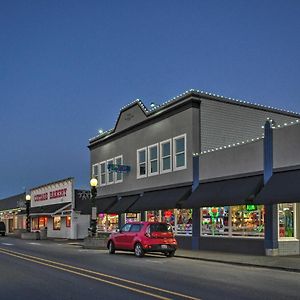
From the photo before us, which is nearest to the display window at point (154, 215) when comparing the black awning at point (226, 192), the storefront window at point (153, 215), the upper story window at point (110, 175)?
the storefront window at point (153, 215)

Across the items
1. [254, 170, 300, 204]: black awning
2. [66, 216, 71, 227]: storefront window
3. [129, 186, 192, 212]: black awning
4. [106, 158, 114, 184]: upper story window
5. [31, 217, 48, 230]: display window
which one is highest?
[106, 158, 114, 184]: upper story window

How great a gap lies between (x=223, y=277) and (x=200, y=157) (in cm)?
1285

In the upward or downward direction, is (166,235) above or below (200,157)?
below

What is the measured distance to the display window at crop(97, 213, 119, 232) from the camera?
38.7 m

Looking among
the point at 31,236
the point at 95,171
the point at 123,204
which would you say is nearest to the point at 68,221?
the point at 31,236

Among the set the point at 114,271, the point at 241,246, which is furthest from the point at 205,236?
the point at 114,271

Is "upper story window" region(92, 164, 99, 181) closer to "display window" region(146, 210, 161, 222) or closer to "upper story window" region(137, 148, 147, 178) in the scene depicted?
"upper story window" region(137, 148, 147, 178)

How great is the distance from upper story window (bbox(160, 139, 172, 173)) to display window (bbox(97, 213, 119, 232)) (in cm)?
928

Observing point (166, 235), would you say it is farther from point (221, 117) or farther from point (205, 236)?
point (221, 117)

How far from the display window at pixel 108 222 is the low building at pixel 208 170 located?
5.27 feet

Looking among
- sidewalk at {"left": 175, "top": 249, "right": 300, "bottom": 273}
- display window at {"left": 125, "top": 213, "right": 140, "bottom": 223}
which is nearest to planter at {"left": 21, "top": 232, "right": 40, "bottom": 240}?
display window at {"left": 125, "top": 213, "right": 140, "bottom": 223}

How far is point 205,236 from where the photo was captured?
26.2 meters

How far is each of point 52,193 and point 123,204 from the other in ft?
65.1

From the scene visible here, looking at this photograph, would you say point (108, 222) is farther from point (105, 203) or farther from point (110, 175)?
point (110, 175)
